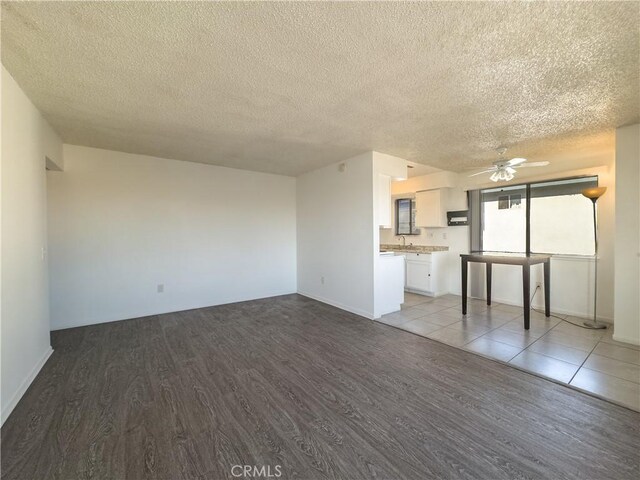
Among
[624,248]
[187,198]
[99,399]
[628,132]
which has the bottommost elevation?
[99,399]

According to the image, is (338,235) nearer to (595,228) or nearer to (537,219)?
(537,219)

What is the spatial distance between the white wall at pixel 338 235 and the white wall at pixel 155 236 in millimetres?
559

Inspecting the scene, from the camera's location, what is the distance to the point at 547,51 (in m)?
1.75

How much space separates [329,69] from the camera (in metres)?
1.96

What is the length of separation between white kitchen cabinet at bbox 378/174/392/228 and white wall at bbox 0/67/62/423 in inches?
151

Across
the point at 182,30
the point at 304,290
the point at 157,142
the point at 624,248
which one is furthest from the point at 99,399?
the point at 624,248

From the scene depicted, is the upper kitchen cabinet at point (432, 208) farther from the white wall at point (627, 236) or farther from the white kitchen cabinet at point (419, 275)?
the white wall at point (627, 236)

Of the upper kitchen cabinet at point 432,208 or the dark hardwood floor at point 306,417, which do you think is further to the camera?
the upper kitchen cabinet at point 432,208

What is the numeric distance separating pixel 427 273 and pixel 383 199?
2.08 meters

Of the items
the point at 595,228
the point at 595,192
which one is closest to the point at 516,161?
the point at 595,192

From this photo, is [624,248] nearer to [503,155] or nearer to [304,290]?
[503,155]

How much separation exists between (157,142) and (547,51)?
410cm

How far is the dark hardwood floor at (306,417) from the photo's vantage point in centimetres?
149

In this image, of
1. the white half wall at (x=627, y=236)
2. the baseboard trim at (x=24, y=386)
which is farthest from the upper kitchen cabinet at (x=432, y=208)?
the baseboard trim at (x=24, y=386)
